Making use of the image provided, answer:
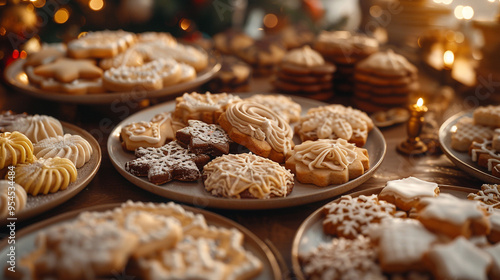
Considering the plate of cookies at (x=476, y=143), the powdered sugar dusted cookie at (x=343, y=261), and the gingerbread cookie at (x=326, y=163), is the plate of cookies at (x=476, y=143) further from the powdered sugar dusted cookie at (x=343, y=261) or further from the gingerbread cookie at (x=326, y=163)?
the powdered sugar dusted cookie at (x=343, y=261)

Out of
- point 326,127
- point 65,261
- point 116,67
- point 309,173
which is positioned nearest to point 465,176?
point 326,127

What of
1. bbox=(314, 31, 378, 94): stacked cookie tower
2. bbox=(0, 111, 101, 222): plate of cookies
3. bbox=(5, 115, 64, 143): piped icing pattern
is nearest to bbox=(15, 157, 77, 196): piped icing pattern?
bbox=(0, 111, 101, 222): plate of cookies

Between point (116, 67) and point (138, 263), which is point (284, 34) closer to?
point (116, 67)

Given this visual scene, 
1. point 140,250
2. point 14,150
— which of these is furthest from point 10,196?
point 140,250

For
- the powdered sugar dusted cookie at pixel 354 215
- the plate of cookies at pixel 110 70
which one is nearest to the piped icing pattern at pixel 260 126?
the powdered sugar dusted cookie at pixel 354 215

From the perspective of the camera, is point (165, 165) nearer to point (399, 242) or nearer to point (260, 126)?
point (260, 126)
